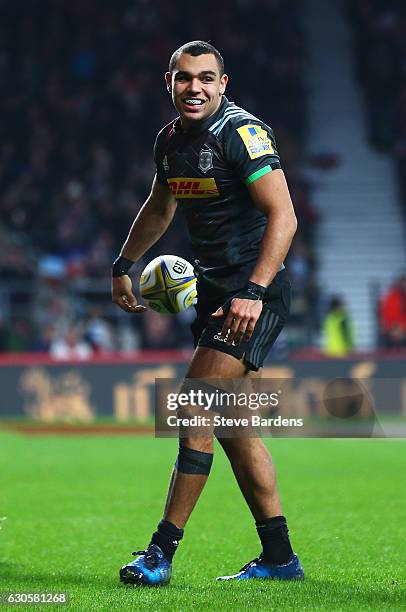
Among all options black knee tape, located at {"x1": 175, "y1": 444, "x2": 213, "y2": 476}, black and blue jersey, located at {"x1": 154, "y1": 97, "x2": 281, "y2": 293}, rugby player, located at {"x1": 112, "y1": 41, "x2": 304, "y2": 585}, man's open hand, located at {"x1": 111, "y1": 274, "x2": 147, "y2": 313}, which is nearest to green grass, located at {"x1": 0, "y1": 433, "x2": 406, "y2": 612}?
rugby player, located at {"x1": 112, "y1": 41, "x2": 304, "y2": 585}

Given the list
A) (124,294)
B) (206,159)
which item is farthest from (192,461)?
(206,159)

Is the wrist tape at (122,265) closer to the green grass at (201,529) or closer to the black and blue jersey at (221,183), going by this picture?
the black and blue jersey at (221,183)

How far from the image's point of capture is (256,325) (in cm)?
565

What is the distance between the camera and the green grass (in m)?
5.28

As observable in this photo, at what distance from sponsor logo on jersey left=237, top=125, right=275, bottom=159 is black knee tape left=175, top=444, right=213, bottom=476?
50.5 inches

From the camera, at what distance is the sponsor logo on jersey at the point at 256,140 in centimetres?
555

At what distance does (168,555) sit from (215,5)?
73.7 feet

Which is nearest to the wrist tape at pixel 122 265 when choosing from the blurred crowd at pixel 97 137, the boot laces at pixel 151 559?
the boot laces at pixel 151 559

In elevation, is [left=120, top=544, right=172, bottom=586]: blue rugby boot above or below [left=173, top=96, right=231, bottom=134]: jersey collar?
below

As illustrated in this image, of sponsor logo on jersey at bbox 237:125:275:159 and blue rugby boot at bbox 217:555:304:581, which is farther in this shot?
blue rugby boot at bbox 217:555:304:581

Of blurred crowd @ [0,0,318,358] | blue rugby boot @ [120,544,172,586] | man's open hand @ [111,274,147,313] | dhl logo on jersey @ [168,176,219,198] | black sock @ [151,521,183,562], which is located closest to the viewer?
blue rugby boot @ [120,544,172,586]

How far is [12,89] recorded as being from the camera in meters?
24.5

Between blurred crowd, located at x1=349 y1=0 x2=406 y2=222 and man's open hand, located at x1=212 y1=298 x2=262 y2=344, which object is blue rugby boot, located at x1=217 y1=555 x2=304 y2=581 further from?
blurred crowd, located at x1=349 y1=0 x2=406 y2=222

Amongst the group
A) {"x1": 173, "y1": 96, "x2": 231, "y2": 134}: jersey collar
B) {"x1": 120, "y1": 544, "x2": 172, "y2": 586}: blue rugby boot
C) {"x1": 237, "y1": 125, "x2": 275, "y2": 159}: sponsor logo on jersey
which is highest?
{"x1": 173, "y1": 96, "x2": 231, "y2": 134}: jersey collar
